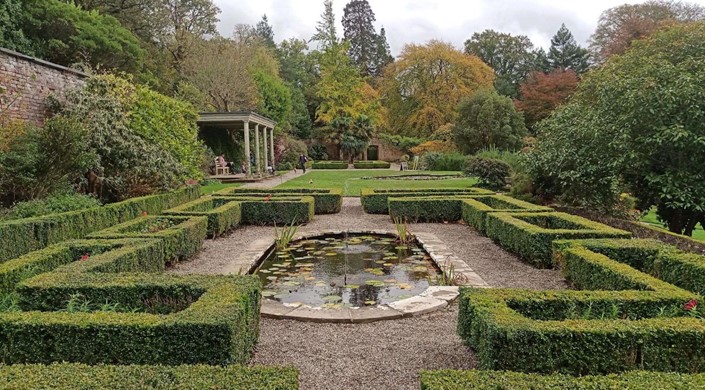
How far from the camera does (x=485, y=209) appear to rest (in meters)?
9.25

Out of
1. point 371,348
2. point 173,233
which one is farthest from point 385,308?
point 173,233

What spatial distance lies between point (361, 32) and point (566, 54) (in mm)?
22252

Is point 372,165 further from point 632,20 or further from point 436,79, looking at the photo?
point 632,20

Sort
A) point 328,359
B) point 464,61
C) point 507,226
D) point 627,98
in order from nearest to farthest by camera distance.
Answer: point 328,359 < point 507,226 < point 627,98 < point 464,61

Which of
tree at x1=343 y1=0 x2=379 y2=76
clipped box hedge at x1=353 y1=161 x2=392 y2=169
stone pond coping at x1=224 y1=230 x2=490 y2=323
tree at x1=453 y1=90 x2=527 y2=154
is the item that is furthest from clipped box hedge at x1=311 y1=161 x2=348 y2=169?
stone pond coping at x1=224 y1=230 x2=490 y2=323

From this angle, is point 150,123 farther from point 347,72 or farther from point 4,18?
point 347,72

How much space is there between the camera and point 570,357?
284 cm

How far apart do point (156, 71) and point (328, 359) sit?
2384cm

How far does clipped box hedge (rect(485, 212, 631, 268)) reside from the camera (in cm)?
645

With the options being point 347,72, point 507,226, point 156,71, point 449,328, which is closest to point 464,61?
point 347,72

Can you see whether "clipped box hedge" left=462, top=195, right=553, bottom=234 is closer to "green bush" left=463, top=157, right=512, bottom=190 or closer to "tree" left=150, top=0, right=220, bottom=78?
"green bush" left=463, top=157, right=512, bottom=190

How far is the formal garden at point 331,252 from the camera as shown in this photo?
2854 millimetres

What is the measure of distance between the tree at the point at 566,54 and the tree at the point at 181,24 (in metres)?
27.2

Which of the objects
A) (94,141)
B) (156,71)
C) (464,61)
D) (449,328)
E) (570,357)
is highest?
(464,61)
